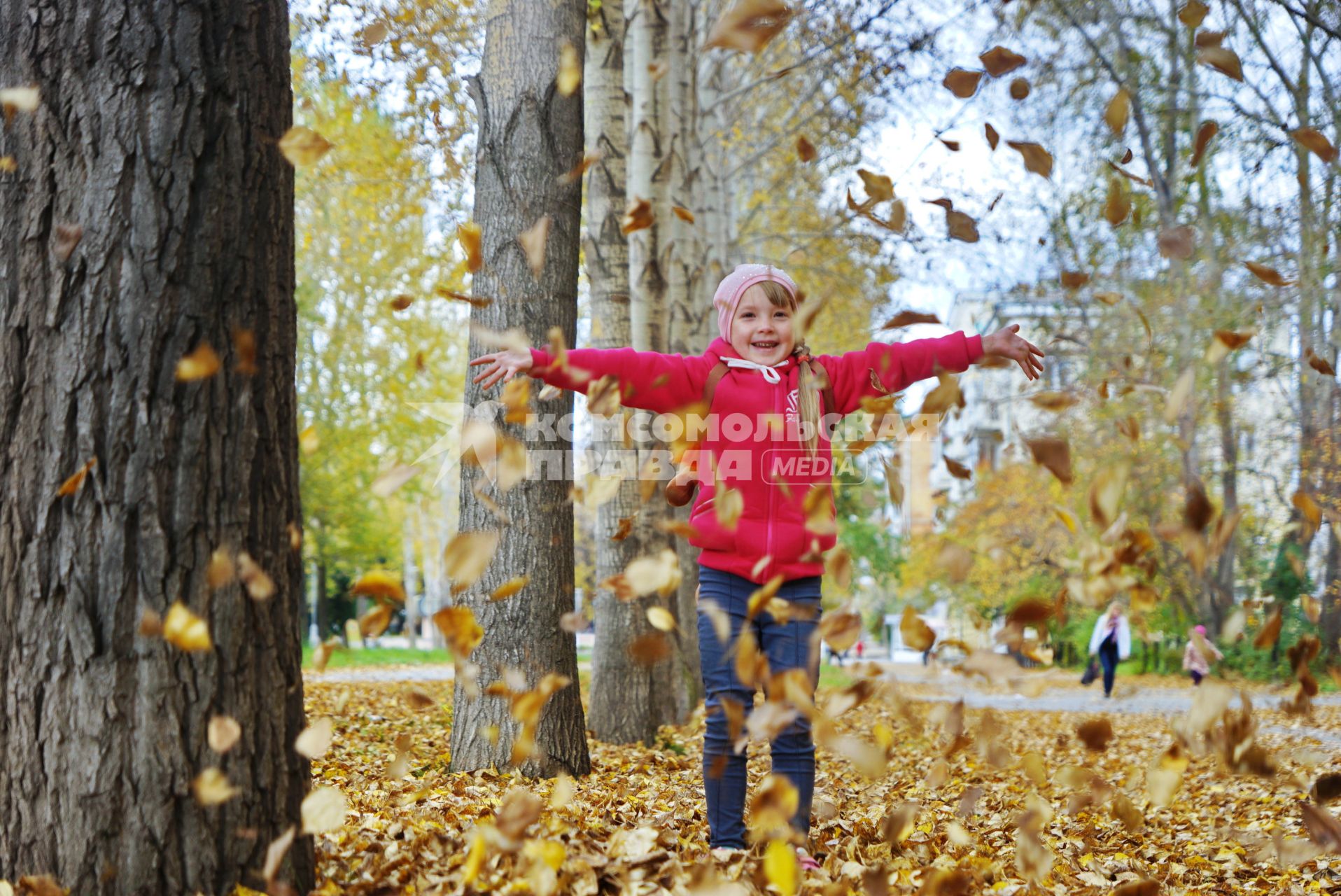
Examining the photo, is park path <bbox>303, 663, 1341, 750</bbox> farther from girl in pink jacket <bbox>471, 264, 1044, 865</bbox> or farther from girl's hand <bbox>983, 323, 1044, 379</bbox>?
girl in pink jacket <bbox>471, 264, 1044, 865</bbox>

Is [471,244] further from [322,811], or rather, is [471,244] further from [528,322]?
[322,811]

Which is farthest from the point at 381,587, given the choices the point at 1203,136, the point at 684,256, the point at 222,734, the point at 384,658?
the point at 384,658

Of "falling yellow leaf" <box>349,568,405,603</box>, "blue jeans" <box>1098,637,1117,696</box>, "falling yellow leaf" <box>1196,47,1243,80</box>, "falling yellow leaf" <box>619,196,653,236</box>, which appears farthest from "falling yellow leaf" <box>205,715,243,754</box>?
"blue jeans" <box>1098,637,1117,696</box>

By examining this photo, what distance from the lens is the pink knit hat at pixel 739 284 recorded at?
3.26m

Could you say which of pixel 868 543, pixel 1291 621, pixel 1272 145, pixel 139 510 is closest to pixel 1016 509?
pixel 1291 621

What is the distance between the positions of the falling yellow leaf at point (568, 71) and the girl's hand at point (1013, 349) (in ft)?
7.10

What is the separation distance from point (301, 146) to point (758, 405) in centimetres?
145

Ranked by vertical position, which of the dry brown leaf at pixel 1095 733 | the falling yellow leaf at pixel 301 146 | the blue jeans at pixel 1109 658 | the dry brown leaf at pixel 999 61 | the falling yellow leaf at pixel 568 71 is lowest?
the blue jeans at pixel 1109 658

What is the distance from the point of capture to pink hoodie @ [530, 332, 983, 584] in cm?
305

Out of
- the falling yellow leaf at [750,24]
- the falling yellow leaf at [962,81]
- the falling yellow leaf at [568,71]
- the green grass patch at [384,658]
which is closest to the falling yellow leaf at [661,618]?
the falling yellow leaf at [750,24]

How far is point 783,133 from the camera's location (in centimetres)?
1434

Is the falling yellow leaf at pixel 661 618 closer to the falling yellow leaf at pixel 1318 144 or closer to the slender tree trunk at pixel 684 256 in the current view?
the falling yellow leaf at pixel 1318 144

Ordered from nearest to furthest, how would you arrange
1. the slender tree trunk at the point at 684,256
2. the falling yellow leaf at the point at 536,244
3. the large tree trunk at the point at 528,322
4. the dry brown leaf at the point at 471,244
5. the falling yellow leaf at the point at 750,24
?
the falling yellow leaf at the point at 750,24, the dry brown leaf at the point at 471,244, the falling yellow leaf at the point at 536,244, the large tree trunk at the point at 528,322, the slender tree trunk at the point at 684,256

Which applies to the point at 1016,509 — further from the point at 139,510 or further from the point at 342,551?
the point at 139,510
